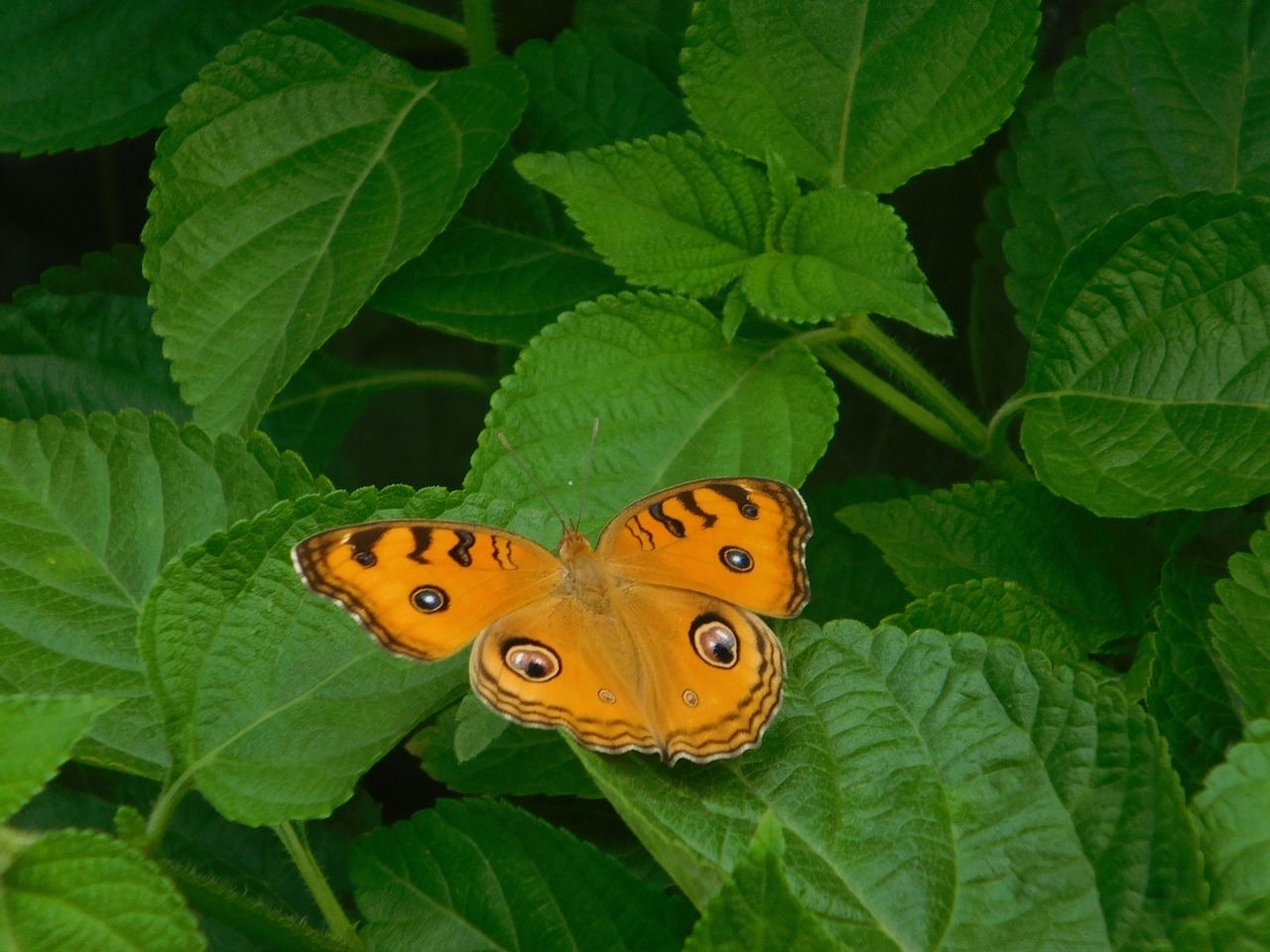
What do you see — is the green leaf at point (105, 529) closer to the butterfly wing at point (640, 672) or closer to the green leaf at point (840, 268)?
the butterfly wing at point (640, 672)

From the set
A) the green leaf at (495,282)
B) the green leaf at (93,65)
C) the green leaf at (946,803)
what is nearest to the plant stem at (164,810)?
the green leaf at (946,803)

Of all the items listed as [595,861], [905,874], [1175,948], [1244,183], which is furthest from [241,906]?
[1244,183]

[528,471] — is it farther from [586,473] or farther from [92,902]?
[92,902]


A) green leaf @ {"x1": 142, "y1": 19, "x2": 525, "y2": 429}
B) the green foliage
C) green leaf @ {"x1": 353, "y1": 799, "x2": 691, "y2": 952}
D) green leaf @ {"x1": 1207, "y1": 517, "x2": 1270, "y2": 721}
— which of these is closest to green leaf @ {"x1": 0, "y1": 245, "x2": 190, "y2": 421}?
the green foliage

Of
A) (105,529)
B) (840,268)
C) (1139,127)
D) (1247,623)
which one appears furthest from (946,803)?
Result: (1139,127)

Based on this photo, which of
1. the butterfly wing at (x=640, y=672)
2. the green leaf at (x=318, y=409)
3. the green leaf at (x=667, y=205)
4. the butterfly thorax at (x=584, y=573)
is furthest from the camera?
the green leaf at (x=318, y=409)

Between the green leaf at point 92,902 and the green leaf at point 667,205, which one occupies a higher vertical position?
the green leaf at point 667,205
